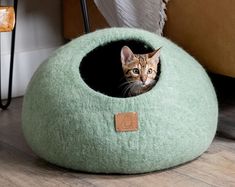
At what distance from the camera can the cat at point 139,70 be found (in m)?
1.29

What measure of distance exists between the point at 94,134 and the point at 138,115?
0.37 ft

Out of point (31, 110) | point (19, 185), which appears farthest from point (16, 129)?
point (19, 185)

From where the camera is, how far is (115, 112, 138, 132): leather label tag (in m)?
1.15

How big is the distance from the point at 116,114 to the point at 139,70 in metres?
0.20

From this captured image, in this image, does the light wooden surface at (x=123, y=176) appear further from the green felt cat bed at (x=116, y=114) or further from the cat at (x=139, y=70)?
the cat at (x=139, y=70)

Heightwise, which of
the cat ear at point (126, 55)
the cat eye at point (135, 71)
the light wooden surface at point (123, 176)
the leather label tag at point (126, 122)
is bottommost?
the light wooden surface at point (123, 176)

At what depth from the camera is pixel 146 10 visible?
1.58 m

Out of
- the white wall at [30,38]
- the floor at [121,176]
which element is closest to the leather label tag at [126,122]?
the floor at [121,176]

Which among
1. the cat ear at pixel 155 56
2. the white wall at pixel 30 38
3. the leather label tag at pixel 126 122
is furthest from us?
the white wall at pixel 30 38

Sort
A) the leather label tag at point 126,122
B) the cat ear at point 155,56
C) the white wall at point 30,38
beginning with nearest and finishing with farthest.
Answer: the leather label tag at point 126,122, the cat ear at point 155,56, the white wall at point 30,38

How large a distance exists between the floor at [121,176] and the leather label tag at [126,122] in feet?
0.39

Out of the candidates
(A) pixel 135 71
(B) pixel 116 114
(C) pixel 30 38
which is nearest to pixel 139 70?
(A) pixel 135 71

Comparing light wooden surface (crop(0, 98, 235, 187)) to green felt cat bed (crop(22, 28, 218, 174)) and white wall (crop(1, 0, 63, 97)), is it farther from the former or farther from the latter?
white wall (crop(1, 0, 63, 97))

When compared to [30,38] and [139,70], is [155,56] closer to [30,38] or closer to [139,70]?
[139,70]
